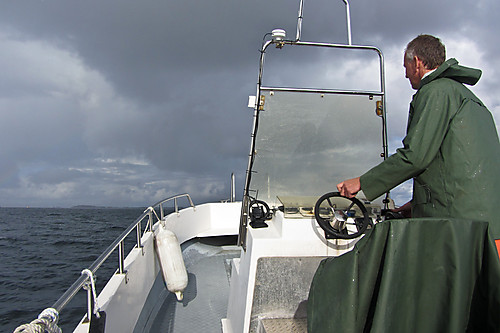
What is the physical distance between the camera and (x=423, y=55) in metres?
1.88

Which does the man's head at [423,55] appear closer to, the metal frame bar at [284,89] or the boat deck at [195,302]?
the metal frame bar at [284,89]

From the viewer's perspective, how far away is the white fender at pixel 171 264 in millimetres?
3805

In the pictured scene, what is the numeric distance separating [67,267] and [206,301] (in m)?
9.50

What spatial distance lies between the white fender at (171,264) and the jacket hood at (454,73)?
3080 millimetres

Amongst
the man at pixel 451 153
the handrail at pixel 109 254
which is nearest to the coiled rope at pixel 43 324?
the handrail at pixel 109 254

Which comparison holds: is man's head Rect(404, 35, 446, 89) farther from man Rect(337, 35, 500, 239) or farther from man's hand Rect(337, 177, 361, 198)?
man's hand Rect(337, 177, 361, 198)

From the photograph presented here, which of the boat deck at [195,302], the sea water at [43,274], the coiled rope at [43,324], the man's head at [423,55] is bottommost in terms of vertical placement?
the sea water at [43,274]

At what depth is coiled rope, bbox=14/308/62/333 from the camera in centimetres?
128

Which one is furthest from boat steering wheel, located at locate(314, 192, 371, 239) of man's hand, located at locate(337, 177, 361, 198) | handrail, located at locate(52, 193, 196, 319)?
handrail, located at locate(52, 193, 196, 319)

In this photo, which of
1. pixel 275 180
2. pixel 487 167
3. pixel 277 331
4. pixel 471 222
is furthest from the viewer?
pixel 275 180

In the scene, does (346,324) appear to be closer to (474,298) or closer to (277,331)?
(474,298)

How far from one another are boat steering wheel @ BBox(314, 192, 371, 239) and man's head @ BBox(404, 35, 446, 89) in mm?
827

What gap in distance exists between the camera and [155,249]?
165 inches

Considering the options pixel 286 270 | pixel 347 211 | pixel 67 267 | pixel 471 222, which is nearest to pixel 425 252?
pixel 471 222
